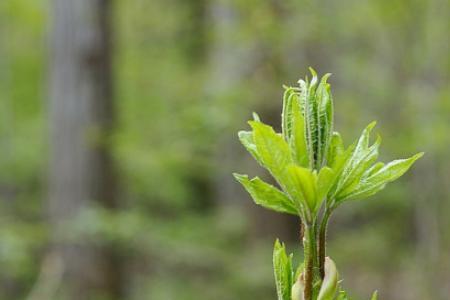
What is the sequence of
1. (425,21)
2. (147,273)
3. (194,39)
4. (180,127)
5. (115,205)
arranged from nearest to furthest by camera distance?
(180,127), (425,21), (115,205), (194,39), (147,273)

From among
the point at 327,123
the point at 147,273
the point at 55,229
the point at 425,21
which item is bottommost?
the point at 147,273

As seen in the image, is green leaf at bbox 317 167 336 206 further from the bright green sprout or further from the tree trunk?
the tree trunk

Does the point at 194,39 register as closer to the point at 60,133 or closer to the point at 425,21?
the point at 60,133

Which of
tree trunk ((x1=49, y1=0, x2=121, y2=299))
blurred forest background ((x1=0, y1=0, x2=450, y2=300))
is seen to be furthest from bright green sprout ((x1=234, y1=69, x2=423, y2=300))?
tree trunk ((x1=49, y1=0, x2=121, y2=299))

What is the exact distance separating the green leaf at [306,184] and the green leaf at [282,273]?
0.19ft

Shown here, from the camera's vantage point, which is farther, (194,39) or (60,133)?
(194,39)

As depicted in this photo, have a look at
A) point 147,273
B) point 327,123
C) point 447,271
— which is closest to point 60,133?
point 147,273

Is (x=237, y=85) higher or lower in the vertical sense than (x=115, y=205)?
higher

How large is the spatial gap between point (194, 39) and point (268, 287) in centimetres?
264

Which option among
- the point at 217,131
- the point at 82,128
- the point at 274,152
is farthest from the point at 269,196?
the point at 82,128

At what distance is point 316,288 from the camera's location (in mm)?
566

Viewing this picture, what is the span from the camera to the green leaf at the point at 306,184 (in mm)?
558

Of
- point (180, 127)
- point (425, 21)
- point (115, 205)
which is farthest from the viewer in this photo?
point (115, 205)

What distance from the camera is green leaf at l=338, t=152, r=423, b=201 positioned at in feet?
2.04
